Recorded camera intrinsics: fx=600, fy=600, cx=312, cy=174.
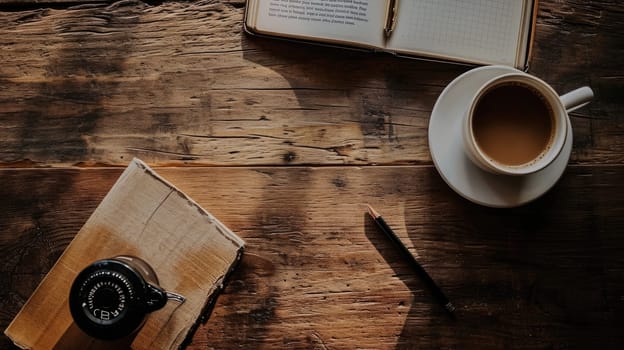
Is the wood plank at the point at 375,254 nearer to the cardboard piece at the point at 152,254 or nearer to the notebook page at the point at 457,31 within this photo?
the cardboard piece at the point at 152,254

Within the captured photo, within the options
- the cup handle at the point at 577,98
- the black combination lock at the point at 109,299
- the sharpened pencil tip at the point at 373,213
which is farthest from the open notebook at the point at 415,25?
the black combination lock at the point at 109,299

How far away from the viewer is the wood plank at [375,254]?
3.20 feet

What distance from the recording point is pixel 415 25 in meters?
0.99

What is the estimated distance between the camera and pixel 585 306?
99 centimetres

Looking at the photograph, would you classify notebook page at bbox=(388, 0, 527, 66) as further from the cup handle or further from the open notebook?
the cup handle

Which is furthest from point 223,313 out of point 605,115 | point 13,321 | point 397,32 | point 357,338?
point 605,115

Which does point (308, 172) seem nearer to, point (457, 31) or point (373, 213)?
point (373, 213)

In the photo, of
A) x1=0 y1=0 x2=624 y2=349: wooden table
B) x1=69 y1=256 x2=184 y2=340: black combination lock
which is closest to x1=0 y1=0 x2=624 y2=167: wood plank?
x1=0 y1=0 x2=624 y2=349: wooden table

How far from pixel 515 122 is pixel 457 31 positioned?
0.18 metres

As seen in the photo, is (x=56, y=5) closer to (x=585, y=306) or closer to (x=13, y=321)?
(x=13, y=321)

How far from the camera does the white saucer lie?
93 centimetres

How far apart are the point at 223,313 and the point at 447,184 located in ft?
1.38

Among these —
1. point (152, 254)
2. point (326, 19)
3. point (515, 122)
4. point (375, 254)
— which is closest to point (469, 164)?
point (515, 122)

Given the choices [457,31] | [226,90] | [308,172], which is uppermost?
[457,31]
